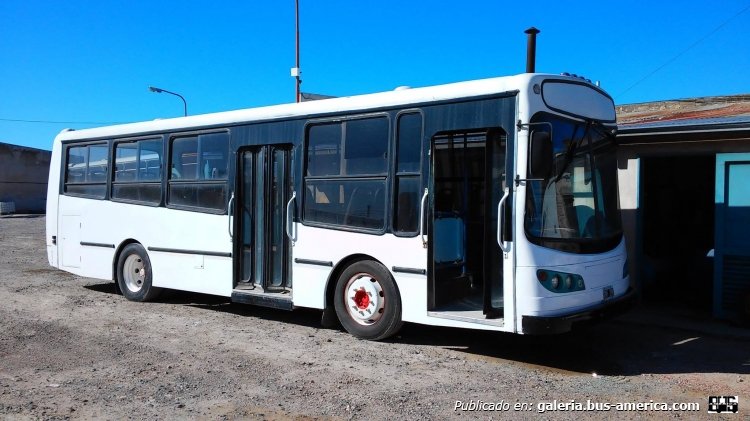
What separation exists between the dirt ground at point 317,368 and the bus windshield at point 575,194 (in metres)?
1.30

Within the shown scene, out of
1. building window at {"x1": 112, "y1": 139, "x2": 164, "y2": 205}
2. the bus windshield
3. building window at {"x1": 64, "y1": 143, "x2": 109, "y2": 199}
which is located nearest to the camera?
the bus windshield

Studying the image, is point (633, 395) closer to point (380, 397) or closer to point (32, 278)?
point (380, 397)

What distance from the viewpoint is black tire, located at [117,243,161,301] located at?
9719 mm

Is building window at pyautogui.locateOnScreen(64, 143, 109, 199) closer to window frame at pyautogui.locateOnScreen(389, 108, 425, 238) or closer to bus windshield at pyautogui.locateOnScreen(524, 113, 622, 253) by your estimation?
window frame at pyautogui.locateOnScreen(389, 108, 425, 238)

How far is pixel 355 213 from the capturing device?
7.19 m

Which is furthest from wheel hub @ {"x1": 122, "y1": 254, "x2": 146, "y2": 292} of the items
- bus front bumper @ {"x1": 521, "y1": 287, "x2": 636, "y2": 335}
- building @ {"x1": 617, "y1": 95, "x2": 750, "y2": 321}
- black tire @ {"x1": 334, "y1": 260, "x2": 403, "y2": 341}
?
building @ {"x1": 617, "y1": 95, "x2": 750, "y2": 321}

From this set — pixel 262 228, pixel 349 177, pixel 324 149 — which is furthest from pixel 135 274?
pixel 349 177

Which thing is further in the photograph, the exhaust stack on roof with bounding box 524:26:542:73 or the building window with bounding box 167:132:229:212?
the exhaust stack on roof with bounding box 524:26:542:73

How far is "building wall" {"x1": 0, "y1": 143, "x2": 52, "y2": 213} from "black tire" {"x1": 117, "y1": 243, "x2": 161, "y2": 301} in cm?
3376

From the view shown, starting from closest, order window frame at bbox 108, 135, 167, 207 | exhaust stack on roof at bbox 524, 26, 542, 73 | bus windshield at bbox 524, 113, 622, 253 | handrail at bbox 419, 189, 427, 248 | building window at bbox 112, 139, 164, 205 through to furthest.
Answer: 1. bus windshield at bbox 524, 113, 622, 253
2. handrail at bbox 419, 189, 427, 248
3. window frame at bbox 108, 135, 167, 207
4. building window at bbox 112, 139, 164, 205
5. exhaust stack on roof at bbox 524, 26, 542, 73

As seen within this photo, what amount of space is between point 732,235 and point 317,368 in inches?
236

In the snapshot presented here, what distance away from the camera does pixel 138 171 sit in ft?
32.3

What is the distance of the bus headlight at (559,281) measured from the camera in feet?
19.1

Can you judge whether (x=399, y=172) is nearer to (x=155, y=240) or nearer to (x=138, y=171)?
(x=155, y=240)
